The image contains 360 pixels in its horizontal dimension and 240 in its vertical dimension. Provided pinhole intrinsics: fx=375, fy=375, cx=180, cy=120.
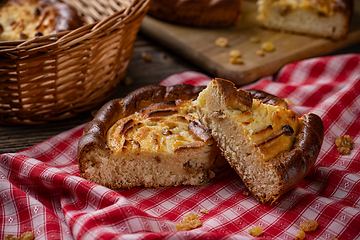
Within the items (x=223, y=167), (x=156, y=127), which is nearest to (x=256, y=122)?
(x=223, y=167)

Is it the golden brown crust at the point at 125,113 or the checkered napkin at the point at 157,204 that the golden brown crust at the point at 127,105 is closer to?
the golden brown crust at the point at 125,113

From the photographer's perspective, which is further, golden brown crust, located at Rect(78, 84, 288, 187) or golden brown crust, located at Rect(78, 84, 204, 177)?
golden brown crust, located at Rect(78, 84, 204, 177)

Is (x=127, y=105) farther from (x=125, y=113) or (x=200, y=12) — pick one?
(x=200, y=12)

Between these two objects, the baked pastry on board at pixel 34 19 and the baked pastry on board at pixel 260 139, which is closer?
the baked pastry on board at pixel 260 139

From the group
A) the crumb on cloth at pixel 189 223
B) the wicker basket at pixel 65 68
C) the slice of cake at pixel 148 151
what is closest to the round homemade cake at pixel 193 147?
the slice of cake at pixel 148 151

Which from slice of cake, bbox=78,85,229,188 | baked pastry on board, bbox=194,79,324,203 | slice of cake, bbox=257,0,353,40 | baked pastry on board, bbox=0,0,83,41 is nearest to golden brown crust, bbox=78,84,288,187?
slice of cake, bbox=78,85,229,188

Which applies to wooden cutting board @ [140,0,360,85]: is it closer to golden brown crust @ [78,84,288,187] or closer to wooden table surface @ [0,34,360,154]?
wooden table surface @ [0,34,360,154]
